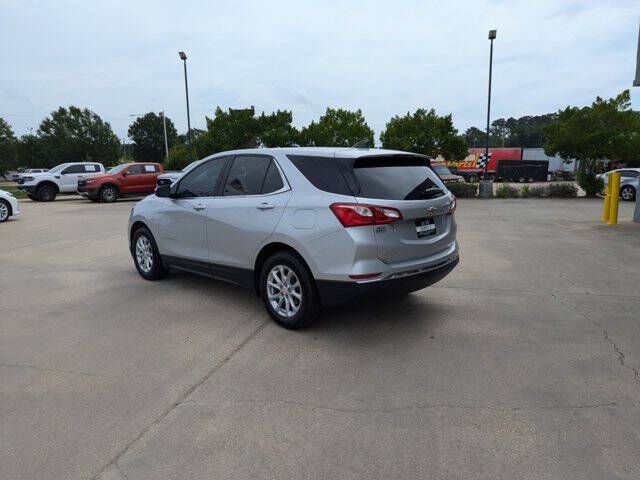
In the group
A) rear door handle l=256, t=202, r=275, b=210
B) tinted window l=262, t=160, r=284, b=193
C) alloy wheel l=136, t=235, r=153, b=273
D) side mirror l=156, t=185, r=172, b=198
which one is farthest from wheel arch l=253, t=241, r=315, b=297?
alloy wheel l=136, t=235, r=153, b=273

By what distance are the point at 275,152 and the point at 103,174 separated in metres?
20.3

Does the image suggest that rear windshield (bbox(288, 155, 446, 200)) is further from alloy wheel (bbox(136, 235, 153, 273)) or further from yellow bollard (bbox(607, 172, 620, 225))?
yellow bollard (bbox(607, 172, 620, 225))

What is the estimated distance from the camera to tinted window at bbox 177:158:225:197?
548 centimetres

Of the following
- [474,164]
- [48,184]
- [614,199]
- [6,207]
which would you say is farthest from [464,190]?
[474,164]

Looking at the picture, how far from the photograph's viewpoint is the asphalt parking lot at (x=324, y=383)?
8.67 feet

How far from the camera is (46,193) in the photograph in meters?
23.5

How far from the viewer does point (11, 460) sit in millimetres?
2662

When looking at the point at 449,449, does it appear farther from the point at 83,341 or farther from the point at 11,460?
the point at 83,341

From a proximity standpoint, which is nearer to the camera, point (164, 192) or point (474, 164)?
point (164, 192)

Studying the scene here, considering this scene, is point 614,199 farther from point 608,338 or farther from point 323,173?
point 323,173

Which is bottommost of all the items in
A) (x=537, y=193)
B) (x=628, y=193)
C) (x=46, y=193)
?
(x=537, y=193)

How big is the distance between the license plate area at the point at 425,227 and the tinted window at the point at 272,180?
1360mm

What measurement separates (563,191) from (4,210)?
22292mm

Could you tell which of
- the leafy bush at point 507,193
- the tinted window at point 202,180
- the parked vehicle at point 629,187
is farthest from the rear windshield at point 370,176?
the leafy bush at point 507,193
